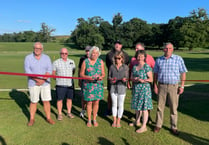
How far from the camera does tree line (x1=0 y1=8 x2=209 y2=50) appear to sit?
7100 cm

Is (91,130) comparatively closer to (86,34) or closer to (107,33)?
(86,34)

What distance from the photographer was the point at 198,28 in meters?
70.7

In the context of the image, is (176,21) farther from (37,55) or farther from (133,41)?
(37,55)

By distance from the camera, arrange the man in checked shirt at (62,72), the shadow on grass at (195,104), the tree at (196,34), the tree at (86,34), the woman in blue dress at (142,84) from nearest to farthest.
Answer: the woman in blue dress at (142,84) < the man in checked shirt at (62,72) < the shadow on grass at (195,104) < the tree at (196,34) < the tree at (86,34)

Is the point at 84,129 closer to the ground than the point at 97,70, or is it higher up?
closer to the ground

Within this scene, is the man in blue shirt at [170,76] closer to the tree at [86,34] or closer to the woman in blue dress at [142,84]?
the woman in blue dress at [142,84]

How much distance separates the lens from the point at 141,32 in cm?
9169

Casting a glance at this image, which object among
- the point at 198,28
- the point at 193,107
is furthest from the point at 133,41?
the point at 193,107

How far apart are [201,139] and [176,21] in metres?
88.7

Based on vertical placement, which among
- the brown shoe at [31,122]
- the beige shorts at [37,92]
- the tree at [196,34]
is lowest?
the brown shoe at [31,122]

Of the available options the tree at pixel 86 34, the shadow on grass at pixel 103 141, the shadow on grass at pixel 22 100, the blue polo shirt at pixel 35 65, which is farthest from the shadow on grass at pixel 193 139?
the tree at pixel 86 34

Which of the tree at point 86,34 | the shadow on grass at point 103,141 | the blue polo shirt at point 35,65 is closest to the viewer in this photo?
the shadow on grass at point 103,141

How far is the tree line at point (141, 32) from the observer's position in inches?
2795

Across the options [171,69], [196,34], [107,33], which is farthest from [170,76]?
[107,33]
